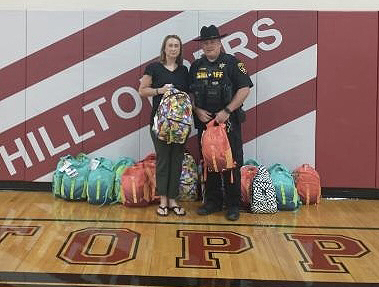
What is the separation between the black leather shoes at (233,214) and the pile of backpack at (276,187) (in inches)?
9.9

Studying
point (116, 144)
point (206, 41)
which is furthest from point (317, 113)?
point (116, 144)

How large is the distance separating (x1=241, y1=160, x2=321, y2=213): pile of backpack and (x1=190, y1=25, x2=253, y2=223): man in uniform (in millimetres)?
227

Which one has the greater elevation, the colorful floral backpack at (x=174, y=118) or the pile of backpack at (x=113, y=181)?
the colorful floral backpack at (x=174, y=118)

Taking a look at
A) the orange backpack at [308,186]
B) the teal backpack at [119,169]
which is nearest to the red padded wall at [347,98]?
the orange backpack at [308,186]

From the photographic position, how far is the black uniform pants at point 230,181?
473cm

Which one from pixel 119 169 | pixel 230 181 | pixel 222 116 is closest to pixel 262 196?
pixel 230 181

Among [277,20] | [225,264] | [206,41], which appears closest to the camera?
[225,264]

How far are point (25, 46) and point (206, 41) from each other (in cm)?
194

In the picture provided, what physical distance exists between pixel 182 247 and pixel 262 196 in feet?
4.04

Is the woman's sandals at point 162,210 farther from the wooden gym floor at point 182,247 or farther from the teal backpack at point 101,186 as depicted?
the teal backpack at point 101,186

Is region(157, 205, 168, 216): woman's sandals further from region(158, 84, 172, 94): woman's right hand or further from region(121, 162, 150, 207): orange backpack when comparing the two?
region(158, 84, 172, 94): woman's right hand

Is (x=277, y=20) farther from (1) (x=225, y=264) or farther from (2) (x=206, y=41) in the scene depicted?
(1) (x=225, y=264)

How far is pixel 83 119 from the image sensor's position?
219 inches

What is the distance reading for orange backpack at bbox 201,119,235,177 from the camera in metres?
4.57
